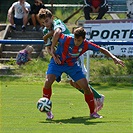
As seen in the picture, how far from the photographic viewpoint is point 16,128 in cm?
966

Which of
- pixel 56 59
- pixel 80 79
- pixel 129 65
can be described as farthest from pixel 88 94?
pixel 129 65

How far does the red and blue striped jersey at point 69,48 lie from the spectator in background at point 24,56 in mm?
8396

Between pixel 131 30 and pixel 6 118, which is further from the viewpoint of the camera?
pixel 131 30

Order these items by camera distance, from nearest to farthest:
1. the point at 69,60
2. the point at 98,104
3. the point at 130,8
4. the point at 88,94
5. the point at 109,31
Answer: the point at 69,60, the point at 88,94, the point at 98,104, the point at 109,31, the point at 130,8

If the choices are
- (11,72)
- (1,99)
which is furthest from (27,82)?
(1,99)

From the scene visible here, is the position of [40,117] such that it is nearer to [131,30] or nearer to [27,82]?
[27,82]

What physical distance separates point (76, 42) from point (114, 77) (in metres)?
7.61

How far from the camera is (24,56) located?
19234 millimetres

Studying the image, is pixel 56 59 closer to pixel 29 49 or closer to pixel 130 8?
pixel 29 49

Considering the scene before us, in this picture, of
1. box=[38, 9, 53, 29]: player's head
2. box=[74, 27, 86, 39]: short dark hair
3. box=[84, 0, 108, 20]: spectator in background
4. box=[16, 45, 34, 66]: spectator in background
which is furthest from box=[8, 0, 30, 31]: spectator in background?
box=[74, 27, 86, 39]: short dark hair

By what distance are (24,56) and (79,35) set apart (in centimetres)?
900

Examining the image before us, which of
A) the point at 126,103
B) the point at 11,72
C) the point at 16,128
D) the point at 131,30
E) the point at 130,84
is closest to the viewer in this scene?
the point at 16,128

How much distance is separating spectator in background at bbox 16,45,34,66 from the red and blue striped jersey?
8.40m

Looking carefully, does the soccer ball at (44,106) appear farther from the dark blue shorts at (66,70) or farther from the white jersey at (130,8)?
the white jersey at (130,8)
